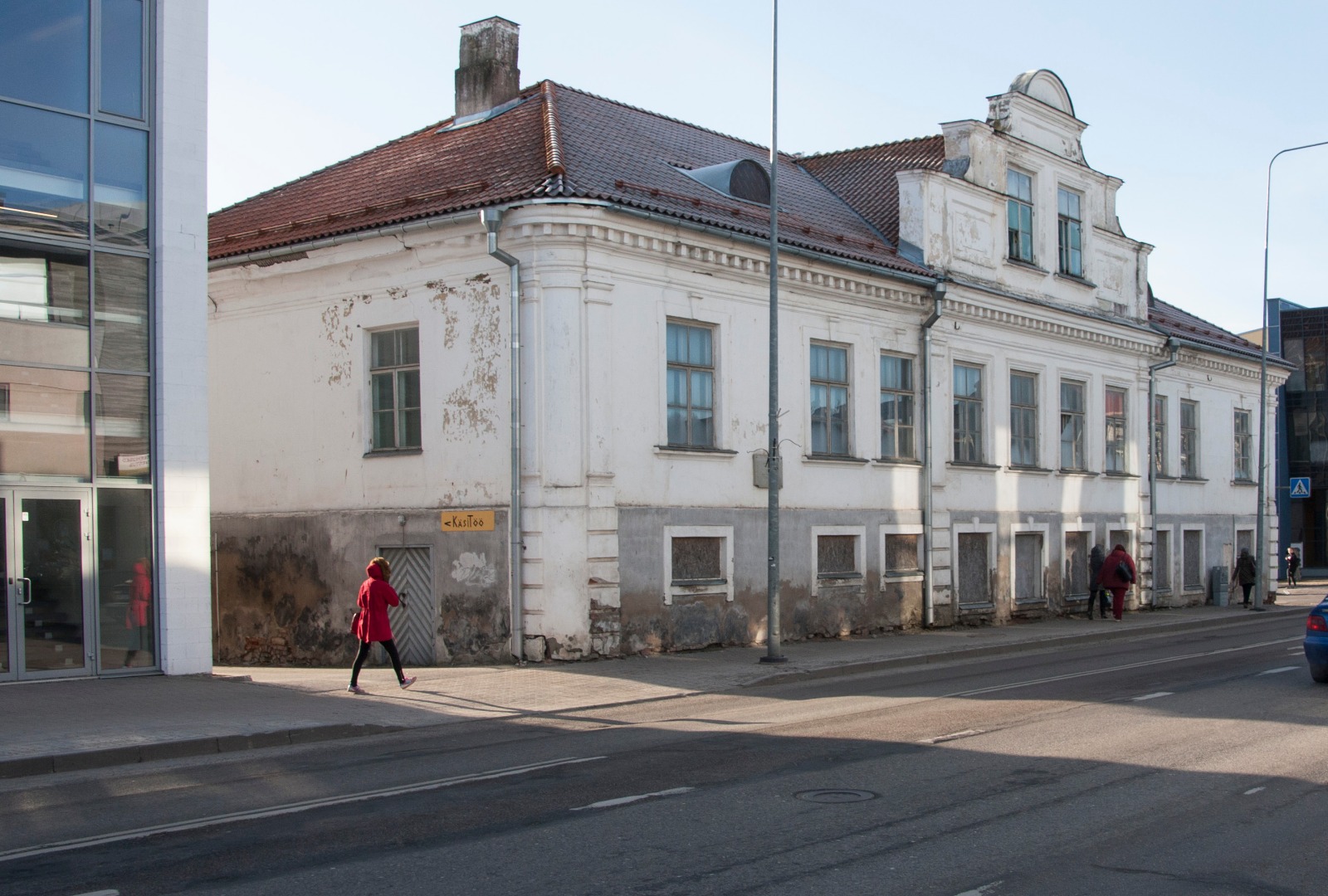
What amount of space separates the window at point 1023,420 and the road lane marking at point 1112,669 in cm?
741

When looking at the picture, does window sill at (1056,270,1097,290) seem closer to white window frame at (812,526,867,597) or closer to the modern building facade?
white window frame at (812,526,867,597)

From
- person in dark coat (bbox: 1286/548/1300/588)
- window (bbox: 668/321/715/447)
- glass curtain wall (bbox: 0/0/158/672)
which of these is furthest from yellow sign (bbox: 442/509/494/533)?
person in dark coat (bbox: 1286/548/1300/588)

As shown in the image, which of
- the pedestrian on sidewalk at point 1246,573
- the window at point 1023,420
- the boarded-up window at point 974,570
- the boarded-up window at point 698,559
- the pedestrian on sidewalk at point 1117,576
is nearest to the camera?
the boarded-up window at point 698,559

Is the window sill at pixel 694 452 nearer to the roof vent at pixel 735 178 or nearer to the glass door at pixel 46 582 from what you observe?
the roof vent at pixel 735 178

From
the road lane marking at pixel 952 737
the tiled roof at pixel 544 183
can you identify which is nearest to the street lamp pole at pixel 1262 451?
the tiled roof at pixel 544 183

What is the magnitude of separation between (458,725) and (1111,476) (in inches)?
901

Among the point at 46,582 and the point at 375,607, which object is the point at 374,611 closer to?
the point at 375,607

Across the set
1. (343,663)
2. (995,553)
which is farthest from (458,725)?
(995,553)

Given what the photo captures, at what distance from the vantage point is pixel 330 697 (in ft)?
50.6

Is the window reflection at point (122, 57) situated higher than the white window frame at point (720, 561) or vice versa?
the window reflection at point (122, 57)

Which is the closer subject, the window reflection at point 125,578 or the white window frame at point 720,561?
the window reflection at point 125,578

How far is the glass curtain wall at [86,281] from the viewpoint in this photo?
1562cm

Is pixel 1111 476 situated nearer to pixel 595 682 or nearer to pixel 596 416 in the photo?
pixel 596 416

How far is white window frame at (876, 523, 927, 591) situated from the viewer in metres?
24.9
